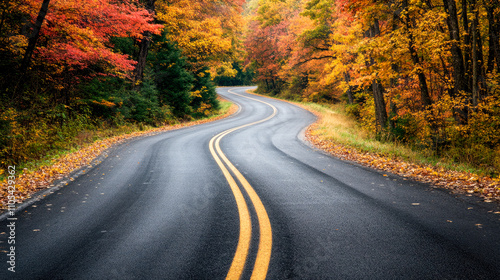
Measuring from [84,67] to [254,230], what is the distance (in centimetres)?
1166

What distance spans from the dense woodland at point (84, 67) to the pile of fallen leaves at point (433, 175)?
1019 cm

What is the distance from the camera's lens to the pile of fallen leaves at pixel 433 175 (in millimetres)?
4965

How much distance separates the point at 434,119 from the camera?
32.6ft

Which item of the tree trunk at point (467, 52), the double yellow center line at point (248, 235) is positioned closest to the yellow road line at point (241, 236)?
the double yellow center line at point (248, 235)

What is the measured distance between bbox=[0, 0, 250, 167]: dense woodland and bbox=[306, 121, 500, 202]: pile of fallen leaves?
1019 cm

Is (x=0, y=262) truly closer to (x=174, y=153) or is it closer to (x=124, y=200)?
(x=124, y=200)

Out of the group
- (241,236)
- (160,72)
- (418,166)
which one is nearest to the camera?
(241,236)

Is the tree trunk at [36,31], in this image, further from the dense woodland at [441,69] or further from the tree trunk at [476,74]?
the tree trunk at [476,74]

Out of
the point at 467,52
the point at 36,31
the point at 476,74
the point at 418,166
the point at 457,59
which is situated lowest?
the point at 418,166

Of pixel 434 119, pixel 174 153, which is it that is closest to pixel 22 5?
pixel 174 153

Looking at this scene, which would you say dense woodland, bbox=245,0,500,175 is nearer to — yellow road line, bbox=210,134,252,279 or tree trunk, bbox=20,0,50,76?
yellow road line, bbox=210,134,252,279

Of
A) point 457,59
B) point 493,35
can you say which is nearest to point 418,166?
point 457,59

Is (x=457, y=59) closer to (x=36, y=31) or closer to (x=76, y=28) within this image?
(x=76, y=28)

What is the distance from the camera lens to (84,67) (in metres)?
11.5
